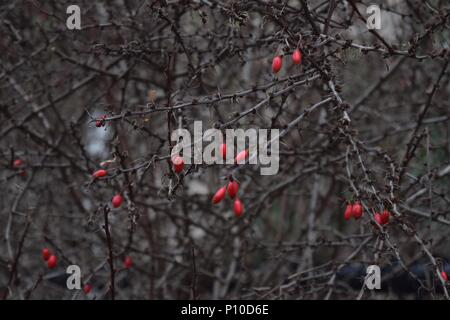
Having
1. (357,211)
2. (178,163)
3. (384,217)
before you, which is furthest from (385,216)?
(178,163)

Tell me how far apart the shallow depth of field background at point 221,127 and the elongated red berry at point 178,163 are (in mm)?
42

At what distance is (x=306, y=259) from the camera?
11.4ft

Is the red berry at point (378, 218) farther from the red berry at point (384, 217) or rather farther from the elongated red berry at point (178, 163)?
the elongated red berry at point (178, 163)

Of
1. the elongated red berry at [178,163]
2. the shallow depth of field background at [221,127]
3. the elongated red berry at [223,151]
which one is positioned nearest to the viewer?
the elongated red berry at [178,163]

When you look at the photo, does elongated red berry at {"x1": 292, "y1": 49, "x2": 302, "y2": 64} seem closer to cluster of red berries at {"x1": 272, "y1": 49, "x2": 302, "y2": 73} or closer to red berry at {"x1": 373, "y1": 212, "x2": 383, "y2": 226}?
cluster of red berries at {"x1": 272, "y1": 49, "x2": 302, "y2": 73}

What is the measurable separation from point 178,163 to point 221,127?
0.20 meters

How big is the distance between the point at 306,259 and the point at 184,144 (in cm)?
191

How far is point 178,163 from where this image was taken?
1.77 meters

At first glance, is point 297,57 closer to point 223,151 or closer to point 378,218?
point 223,151

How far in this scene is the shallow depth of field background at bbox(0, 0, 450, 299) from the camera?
215 centimetres

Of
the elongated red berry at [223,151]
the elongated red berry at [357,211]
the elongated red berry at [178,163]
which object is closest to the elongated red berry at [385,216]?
the elongated red berry at [357,211]

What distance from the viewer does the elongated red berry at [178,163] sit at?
5.82 feet
